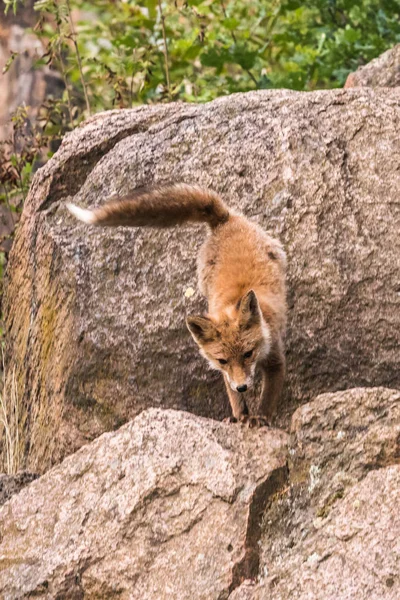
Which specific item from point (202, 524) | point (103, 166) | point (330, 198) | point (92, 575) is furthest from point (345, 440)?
point (103, 166)

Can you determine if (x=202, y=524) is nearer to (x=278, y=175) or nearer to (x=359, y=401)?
(x=359, y=401)

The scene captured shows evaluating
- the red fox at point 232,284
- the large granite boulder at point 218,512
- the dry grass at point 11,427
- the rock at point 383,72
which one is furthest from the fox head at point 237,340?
the rock at point 383,72

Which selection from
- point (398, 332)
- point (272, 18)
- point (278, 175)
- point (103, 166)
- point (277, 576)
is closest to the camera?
point (277, 576)

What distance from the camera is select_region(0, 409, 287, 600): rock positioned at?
4387 millimetres

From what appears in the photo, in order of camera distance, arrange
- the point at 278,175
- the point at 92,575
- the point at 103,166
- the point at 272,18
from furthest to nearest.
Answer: the point at 272,18 → the point at 103,166 → the point at 278,175 → the point at 92,575

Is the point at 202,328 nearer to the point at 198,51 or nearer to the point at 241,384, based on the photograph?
the point at 241,384

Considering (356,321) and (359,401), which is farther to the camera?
(356,321)

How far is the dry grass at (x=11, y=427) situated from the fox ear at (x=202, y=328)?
1971 millimetres

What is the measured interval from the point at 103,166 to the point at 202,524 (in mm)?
3291

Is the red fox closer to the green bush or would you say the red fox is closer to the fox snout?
the fox snout

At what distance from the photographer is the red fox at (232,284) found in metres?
5.81

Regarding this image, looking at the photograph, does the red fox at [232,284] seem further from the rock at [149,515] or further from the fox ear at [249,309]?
the rock at [149,515]

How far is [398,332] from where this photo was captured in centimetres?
592

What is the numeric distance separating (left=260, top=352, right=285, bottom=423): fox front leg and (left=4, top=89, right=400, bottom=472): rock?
0.21m
